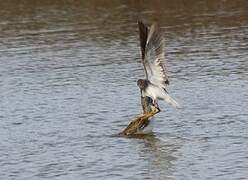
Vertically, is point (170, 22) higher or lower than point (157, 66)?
lower

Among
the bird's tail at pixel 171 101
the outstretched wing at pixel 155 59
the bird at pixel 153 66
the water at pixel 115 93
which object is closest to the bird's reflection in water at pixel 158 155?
the water at pixel 115 93

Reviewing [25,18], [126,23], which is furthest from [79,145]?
[25,18]

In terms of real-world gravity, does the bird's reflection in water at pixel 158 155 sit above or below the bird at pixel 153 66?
below

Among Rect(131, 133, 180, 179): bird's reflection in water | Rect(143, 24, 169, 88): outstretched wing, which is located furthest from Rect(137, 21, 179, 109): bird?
Rect(131, 133, 180, 179): bird's reflection in water

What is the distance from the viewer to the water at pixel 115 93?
556 inches

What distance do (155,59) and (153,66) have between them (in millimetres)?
125

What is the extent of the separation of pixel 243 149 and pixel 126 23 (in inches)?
623

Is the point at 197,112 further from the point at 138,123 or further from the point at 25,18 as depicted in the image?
the point at 25,18

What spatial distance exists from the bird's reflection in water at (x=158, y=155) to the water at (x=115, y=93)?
2 cm

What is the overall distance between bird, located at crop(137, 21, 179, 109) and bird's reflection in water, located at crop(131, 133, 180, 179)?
0.72 meters

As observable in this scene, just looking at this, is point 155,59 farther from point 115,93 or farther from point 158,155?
point 115,93

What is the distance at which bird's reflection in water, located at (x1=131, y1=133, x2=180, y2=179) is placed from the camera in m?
13.5

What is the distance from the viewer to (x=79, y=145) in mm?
15367

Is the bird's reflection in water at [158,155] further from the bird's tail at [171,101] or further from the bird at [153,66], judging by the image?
the bird at [153,66]
